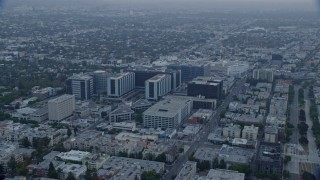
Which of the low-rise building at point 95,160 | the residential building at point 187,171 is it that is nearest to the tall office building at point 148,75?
the low-rise building at point 95,160

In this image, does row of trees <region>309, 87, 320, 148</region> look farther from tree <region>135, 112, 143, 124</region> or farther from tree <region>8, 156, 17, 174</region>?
tree <region>8, 156, 17, 174</region>

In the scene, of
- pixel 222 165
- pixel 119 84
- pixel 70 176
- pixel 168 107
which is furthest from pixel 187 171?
pixel 119 84

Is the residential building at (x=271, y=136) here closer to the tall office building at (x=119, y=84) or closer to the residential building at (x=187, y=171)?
the residential building at (x=187, y=171)

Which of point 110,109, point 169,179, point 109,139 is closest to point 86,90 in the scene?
point 110,109

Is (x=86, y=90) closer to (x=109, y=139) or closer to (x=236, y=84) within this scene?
(x=109, y=139)

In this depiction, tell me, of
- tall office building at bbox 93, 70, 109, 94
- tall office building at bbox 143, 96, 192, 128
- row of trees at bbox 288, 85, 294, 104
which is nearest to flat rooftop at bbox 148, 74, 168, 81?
tall office building at bbox 93, 70, 109, 94

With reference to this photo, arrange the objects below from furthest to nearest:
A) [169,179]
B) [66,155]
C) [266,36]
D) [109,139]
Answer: [266,36]
[109,139]
[66,155]
[169,179]
